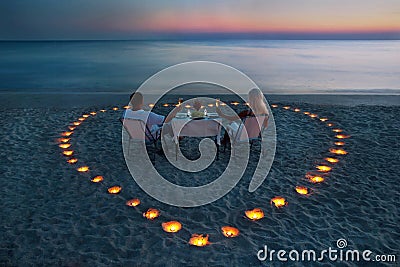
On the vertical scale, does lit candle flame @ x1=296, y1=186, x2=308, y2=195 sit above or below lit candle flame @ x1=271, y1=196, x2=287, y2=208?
above

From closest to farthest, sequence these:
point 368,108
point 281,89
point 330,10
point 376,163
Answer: point 376,163
point 368,108
point 281,89
point 330,10

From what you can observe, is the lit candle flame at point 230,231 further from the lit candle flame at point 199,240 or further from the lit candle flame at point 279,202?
the lit candle flame at point 279,202

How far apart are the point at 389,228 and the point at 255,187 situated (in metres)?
1.66

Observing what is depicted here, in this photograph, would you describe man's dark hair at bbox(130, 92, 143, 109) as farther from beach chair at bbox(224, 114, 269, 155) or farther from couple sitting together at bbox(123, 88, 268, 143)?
beach chair at bbox(224, 114, 269, 155)

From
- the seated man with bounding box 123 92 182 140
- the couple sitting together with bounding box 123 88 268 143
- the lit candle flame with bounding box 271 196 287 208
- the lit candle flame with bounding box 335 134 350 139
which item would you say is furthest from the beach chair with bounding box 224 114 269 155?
the lit candle flame with bounding box 335 134 350 139

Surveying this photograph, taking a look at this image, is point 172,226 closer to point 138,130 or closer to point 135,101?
point 138,130

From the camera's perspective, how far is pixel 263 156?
18.4ft

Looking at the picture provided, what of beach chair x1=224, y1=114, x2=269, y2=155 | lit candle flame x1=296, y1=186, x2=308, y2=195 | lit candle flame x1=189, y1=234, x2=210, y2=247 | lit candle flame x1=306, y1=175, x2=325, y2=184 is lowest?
lit candle flame x1=189, y1=234, x2=210, y2=247

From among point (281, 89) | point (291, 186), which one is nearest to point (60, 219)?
point (291, 186)

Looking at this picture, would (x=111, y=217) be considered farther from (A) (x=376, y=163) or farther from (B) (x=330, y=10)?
(B) (x=330, y=10)

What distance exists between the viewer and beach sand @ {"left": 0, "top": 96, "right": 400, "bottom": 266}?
3217mm

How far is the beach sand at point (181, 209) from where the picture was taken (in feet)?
10.6

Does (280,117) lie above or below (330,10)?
below

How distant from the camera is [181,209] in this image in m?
3.98
